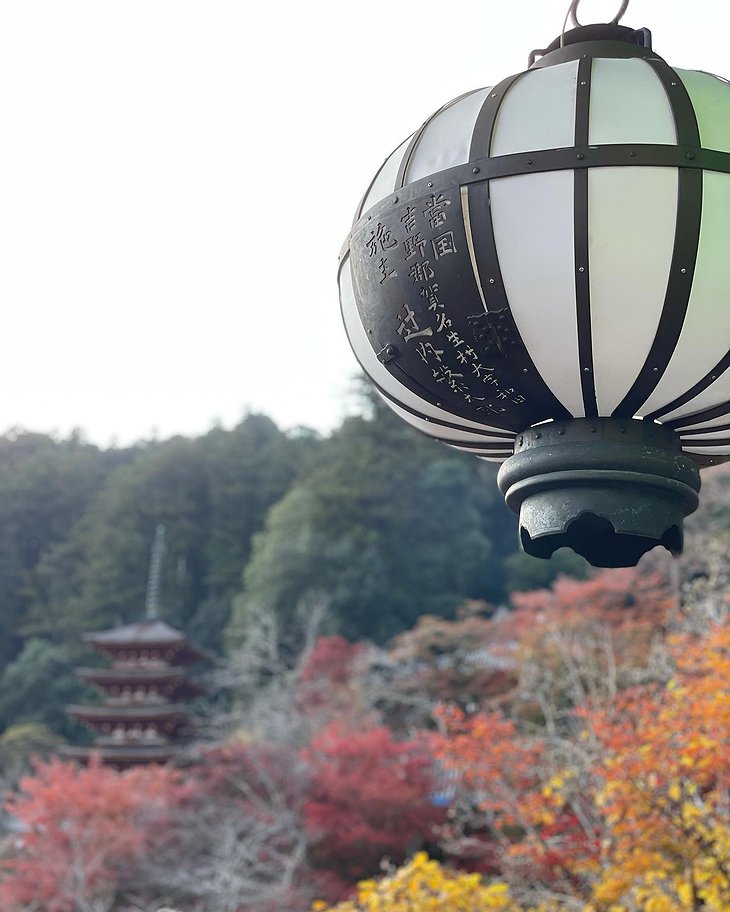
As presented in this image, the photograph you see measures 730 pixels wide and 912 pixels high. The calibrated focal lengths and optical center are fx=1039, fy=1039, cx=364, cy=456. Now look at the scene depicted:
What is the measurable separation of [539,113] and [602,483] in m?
0.41

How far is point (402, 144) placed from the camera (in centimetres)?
128

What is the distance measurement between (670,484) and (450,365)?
11.2 inches

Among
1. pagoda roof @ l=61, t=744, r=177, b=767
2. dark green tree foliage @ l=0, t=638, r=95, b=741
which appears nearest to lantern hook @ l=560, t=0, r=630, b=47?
pagoda roof @ l=61, t=744, r=177, b=767

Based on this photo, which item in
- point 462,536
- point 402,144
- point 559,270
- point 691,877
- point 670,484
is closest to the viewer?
point 559,270

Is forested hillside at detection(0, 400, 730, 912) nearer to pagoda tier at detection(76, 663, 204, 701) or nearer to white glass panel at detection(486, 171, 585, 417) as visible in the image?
pagoda tier at detection(76, 663, 204, 701)

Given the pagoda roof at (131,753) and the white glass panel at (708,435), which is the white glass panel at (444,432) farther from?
the pagoda roof at (131,753)

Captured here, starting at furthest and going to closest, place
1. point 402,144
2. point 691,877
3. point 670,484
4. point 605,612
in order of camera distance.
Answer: point 605,612
point 691,877
point 402,144
point 670,484

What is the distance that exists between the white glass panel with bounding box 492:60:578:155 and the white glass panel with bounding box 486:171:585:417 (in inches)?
1.8

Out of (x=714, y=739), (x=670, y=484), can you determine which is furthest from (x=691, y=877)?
(x=670, y=484)

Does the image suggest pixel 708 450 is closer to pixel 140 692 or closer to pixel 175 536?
pixel 140 692

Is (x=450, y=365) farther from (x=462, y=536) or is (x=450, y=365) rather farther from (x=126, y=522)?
(x=126, y=522)

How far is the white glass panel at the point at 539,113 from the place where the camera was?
1106 millimetres

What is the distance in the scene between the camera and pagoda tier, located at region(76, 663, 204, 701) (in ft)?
65.6

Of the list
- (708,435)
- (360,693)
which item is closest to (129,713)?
(360,693)
